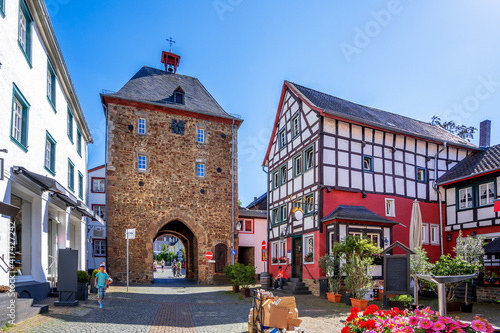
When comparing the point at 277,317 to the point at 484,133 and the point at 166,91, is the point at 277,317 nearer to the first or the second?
the point at 484,133

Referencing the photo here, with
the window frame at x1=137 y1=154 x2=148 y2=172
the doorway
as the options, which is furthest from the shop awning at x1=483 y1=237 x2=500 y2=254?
the window frame at x1=137 y1=154 x2=148 y2=172

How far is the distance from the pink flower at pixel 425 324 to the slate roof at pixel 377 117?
1540 cm

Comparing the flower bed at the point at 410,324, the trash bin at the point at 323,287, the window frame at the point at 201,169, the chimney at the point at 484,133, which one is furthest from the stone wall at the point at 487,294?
the window frame at the point at 201,169

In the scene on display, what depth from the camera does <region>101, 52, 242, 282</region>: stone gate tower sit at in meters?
24.5

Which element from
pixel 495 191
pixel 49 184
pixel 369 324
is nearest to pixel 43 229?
pixel 49 184

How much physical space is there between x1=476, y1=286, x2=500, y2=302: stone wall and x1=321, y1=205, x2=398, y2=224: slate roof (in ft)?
13.1

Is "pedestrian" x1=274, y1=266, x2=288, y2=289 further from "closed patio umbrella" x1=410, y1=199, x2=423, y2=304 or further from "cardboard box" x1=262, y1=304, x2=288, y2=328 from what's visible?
"cardboard box" x1=262, y1=304, x2=288, y2=328

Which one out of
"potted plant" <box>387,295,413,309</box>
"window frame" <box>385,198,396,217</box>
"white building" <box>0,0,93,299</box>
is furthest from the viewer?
"window frame" <box>385,198,396,217</box>

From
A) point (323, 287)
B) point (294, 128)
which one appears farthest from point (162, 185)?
point (323, 287)

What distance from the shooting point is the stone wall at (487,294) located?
14383 millimetres

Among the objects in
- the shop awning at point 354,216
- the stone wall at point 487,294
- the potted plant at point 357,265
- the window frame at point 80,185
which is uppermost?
the window frame at point 80,185

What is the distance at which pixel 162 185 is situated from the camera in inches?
1011

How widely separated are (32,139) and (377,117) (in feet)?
54.4

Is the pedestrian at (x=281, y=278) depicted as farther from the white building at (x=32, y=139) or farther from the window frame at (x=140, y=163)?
the window frame at (x=140, y=163)
